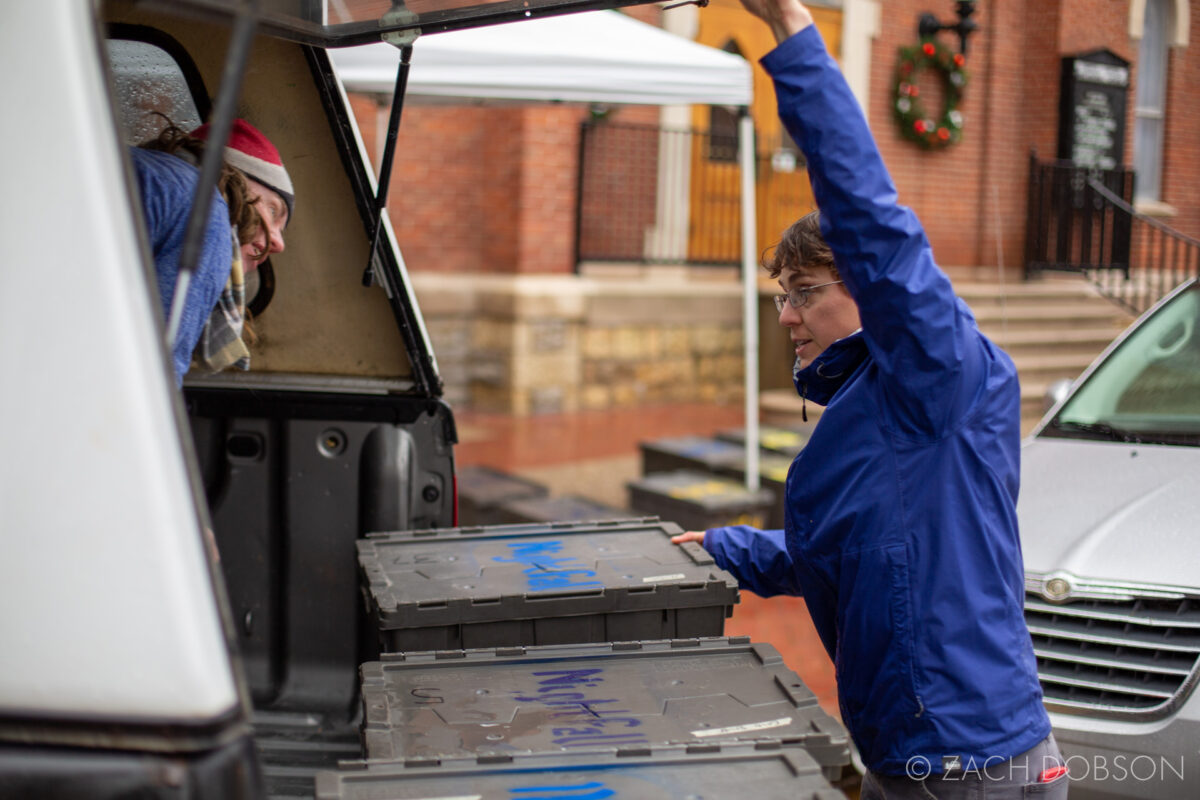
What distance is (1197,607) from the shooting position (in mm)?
3422

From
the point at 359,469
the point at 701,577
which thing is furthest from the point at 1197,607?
the point at 359,469

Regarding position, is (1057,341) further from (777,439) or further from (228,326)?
(228,326)

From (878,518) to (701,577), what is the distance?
688 mm

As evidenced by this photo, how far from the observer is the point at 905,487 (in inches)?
78.2

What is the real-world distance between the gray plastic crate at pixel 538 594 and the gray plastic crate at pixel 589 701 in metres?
0.25

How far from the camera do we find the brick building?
1145cm

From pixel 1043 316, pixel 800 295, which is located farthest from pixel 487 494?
pixel 1043 316

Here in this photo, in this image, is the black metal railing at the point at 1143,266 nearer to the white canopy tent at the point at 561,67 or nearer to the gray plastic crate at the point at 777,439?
the gray plastic crate at the point at 777,439

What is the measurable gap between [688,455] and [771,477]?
69 cm

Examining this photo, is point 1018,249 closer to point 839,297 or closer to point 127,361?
point 839,297

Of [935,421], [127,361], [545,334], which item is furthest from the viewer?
[545,334]

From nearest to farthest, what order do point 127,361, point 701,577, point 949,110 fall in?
point 127,361
point 701,577
point 949,110

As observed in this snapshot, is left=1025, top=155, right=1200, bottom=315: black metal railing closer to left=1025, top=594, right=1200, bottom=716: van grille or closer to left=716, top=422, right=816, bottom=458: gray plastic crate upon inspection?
left=716, top=422, right=816, bottom=458: gray plastic crate

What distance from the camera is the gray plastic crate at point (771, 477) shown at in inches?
288
